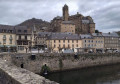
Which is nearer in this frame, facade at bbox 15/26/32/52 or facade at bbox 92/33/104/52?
facade at bbox 15/26/32/52

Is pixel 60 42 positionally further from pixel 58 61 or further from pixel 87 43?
pixel 58 61

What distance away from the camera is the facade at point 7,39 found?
39.5 meters

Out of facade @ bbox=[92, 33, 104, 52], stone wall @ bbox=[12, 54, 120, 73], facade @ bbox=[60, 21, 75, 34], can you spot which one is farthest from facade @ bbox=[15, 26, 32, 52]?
facade @ bbox=[60, 21, 75, 34]

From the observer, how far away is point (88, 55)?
39.8 meters

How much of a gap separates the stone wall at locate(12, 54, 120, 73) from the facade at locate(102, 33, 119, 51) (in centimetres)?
2203

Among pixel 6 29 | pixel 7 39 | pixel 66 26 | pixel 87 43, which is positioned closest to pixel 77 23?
pixel 66 26

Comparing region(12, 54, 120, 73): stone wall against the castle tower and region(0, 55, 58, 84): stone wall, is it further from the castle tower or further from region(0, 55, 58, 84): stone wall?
the castle tower

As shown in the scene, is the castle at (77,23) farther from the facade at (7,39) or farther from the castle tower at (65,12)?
the facade at (7,39)

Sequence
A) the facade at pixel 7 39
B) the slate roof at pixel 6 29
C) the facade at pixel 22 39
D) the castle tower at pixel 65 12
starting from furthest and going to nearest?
the castle tower at pixel 65 12 → the facade at pixel 22 39 → the slate roof at pixel 6 29 → the facade at pixel 7 39

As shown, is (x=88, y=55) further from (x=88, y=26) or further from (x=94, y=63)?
(x=88, y=26)

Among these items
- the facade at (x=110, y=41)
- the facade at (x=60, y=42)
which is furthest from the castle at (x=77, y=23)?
the facade at (x=60, y=42)

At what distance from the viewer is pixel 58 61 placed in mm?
33344

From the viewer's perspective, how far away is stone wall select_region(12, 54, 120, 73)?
97.1 ft

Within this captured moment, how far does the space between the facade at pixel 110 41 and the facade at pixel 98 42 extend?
201 cm
